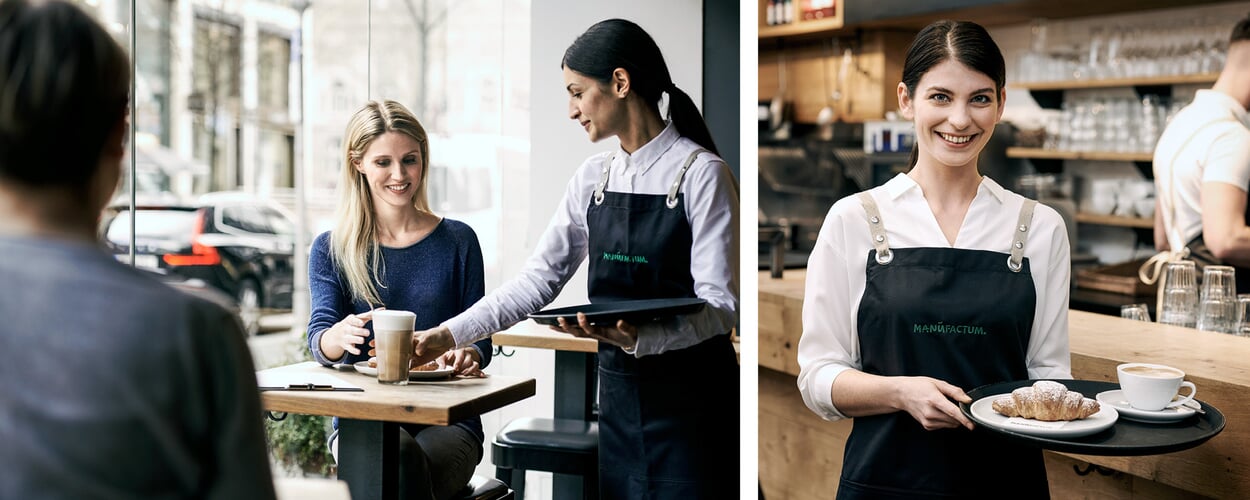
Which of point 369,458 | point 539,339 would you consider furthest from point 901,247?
point 369,458

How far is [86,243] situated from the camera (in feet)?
3.22

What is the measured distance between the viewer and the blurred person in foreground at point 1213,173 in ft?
9.00

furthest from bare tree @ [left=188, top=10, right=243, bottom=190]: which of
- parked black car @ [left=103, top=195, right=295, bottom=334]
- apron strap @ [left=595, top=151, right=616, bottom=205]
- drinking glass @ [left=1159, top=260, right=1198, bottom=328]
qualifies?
drinking glass @ [left=1159, top=260, right=1198, bottom=328]

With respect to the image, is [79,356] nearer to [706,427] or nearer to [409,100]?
[409,100]

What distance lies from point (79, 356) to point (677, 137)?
159cm

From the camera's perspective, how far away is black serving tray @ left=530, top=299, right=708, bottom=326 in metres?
2.07

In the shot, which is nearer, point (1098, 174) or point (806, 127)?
point (1098, 174)

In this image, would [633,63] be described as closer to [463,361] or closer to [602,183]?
[602,183]

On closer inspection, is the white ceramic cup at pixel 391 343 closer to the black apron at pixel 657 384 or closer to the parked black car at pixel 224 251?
the black apron at pixel 657 384

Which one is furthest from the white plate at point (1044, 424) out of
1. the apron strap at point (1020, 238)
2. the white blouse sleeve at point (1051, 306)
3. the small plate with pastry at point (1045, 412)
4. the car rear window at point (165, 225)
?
the car rear window at point (165, 225)

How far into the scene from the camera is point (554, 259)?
2398 mm

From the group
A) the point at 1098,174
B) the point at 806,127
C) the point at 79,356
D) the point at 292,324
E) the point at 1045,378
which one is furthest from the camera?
the point at 806,127

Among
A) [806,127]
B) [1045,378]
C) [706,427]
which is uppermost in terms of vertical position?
[806,127]

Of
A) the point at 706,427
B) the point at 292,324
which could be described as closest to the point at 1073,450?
the point at 706,427
